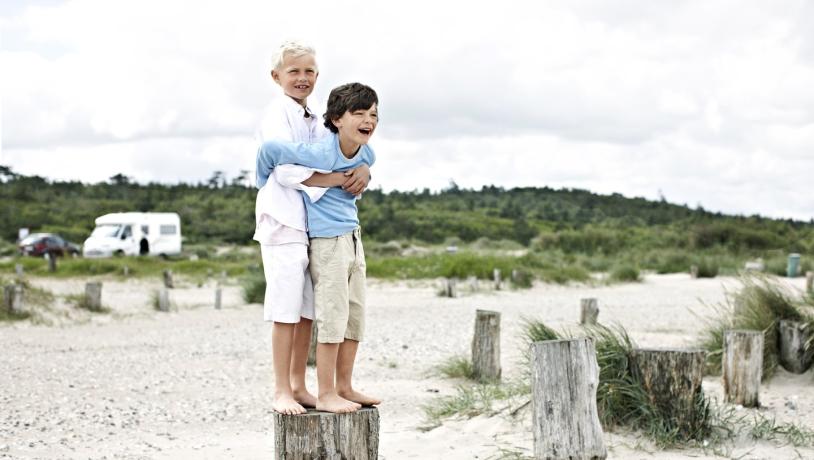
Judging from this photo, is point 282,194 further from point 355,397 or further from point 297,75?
point 355,397

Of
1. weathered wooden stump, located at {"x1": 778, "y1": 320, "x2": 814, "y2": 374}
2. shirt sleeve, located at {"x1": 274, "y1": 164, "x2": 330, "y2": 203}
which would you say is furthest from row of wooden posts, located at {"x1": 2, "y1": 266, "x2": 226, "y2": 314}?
shirt sleeve, located at {"x1": 274, "y1": 164, "x2": 330, "y2": 203}

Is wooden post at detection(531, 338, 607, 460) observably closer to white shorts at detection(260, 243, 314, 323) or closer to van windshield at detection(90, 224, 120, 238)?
white shorts at detection(260, 243, 314, 323)

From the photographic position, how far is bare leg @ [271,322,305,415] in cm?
455

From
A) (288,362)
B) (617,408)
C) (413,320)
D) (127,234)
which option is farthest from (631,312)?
(127,234)

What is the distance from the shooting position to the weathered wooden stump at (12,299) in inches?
637

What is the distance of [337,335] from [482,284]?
20890 millimetres

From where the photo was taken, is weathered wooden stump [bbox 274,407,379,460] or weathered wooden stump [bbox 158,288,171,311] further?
weathered wooden stump [bbox 158,288,171,311]

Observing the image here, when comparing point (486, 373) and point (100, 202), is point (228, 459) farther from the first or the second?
point (100, 202)

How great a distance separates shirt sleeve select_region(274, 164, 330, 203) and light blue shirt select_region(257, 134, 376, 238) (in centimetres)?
2

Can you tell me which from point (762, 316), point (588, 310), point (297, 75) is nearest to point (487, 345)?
point (762, 316)

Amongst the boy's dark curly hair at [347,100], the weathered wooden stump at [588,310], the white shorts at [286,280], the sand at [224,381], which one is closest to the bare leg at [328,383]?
the white shorts at [286,280]

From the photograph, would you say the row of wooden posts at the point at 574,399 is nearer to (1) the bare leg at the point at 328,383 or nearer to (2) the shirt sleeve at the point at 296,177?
(1) the bare leg at the point at 328,383

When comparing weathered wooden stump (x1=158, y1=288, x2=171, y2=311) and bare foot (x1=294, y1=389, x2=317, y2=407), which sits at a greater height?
bare foot (x1=294, y1=389, x2=317, y2=407)

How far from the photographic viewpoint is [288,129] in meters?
4.57
